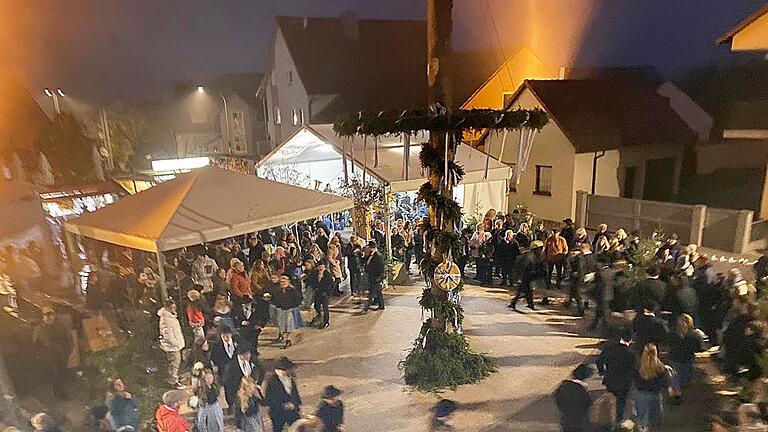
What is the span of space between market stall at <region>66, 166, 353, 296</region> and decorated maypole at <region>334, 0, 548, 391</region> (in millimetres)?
722

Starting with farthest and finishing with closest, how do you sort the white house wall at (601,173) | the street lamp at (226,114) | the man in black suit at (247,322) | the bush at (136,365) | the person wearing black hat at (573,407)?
the man in black suit at (247,322) → the white house wall at (601,173) → the street lamp at (226,114) → the bush at (136,365) → the person wearing black hat at (573,407)

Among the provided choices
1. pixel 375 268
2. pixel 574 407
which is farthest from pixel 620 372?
pixel 375 268

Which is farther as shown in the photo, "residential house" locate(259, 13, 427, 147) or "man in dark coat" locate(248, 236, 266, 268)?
"man in dark coat" locate(248, 236, 266, 268)

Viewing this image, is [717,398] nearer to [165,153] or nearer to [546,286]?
[546,286]

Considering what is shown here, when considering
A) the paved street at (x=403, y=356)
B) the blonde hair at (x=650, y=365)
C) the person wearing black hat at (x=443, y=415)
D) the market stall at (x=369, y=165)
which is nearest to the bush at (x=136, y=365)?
the paved street at (x=403, y=356)

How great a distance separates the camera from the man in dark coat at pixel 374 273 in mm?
4195

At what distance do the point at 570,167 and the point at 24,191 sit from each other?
129 inches

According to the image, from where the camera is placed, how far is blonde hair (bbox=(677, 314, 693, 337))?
9.30 ft

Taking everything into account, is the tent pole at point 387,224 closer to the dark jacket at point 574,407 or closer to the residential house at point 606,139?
the residential house at point 606,139

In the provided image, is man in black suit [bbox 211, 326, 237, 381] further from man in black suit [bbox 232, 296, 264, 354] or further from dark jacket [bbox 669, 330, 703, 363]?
dark jacket [bbox 669, 330, 703, 363]

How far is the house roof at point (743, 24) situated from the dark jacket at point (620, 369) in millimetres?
1784

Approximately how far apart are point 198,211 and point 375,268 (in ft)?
5.61

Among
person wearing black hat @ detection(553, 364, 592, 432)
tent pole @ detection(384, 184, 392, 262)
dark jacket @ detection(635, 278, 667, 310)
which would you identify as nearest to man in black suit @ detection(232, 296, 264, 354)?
tent pole @ detection(384, 184, 392, 262)

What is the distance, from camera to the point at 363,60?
3316 millimetres
